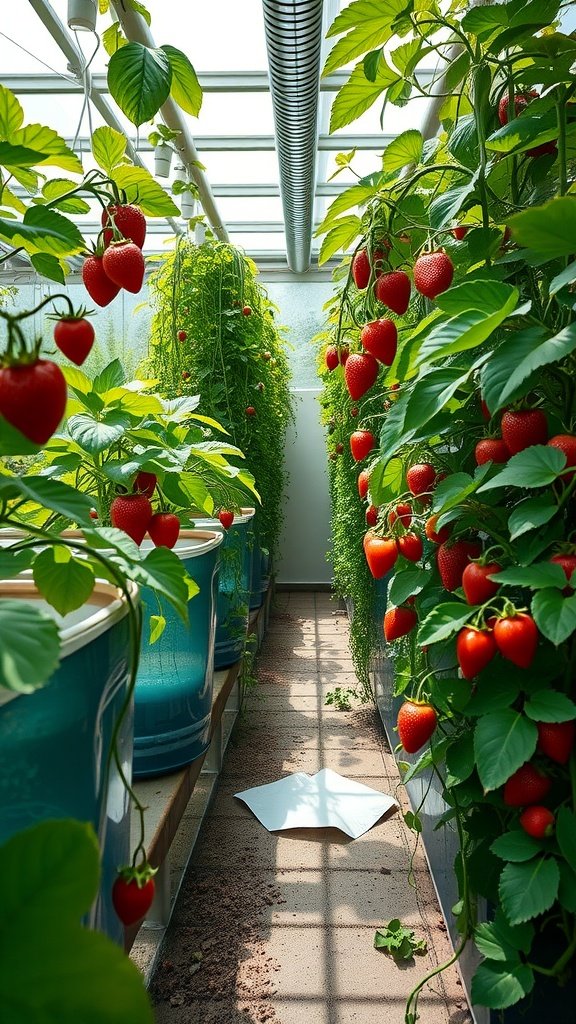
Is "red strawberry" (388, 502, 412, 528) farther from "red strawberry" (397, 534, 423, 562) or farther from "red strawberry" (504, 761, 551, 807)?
"red strawberry" (504, 761, 551, 807)

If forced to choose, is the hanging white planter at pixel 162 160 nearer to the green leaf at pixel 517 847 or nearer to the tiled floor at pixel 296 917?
the tiled floor at pixel 296 917

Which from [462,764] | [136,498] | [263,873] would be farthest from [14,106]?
[263,873]

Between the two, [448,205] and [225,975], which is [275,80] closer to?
[448,205]

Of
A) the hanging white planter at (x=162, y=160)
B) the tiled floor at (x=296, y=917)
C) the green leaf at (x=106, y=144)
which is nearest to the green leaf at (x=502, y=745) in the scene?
the green leaf at (x=106, y=144)

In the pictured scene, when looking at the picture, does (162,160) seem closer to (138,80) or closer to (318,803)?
(138,80)

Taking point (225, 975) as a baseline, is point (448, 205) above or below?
above

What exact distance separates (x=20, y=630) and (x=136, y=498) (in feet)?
1.98

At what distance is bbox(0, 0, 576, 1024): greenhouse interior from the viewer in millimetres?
627

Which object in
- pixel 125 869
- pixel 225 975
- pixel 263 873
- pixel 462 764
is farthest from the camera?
pixel 263 873

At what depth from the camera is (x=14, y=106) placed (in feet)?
3.04

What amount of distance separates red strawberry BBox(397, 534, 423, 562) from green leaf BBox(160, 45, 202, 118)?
0.71 metres

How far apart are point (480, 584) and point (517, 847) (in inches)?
12.1

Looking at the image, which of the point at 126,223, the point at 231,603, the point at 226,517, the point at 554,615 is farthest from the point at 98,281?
the point at 231,603

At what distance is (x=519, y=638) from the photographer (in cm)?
81
